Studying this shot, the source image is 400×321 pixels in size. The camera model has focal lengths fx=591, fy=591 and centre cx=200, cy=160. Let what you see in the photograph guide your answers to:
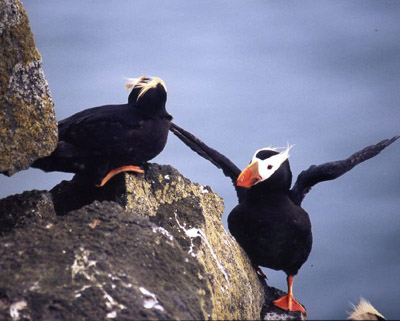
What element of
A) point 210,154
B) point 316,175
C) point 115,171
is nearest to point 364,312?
point 316,175

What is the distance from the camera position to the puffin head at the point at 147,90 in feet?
16.3

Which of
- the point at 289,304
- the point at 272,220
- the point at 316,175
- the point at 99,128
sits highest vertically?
the point at 99,128

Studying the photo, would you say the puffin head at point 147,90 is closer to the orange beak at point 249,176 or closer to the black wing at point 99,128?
the black wing at point 99,128

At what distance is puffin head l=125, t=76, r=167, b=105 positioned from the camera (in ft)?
16.3

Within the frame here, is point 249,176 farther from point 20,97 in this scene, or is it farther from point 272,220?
point 20,97

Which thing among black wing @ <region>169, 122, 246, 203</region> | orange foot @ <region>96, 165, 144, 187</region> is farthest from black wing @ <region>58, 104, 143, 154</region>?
black wing @ <region>169, 122, 246, 203</region>

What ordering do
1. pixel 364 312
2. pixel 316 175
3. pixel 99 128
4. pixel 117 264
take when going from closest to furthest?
1. pixel 117 264
2. pixel 364 312
3. pixel 99 128
4. pixel 316 175

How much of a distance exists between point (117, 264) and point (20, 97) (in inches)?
60.9

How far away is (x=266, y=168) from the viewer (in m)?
4.93

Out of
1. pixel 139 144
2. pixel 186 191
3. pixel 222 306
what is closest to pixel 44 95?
pixel 139 144

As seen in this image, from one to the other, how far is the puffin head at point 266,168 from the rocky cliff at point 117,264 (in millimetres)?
658

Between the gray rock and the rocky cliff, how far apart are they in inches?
13.8

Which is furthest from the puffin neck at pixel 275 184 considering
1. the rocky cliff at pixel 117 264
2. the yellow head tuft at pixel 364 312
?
the yellow head tuft at pixel 364 312

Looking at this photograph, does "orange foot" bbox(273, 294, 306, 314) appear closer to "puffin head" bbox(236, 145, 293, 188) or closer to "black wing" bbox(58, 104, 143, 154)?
"puffin head" bbox(236, 145, 293, 188)
